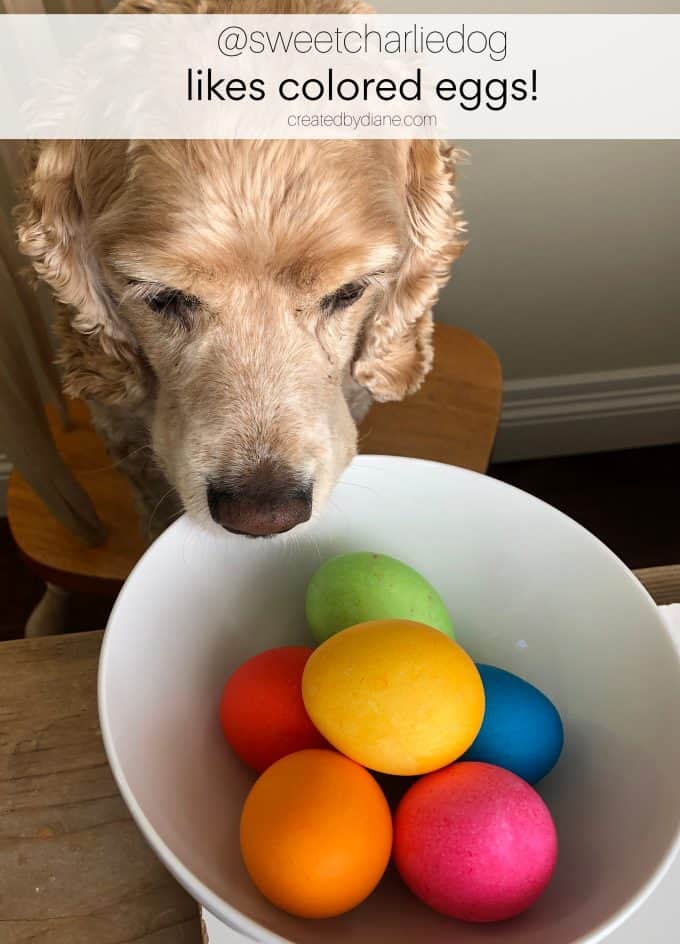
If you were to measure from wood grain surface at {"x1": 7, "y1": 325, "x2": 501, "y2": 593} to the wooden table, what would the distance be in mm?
494

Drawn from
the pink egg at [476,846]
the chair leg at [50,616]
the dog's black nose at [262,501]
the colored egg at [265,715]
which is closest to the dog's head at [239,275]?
the dog's black nose at [262,501]

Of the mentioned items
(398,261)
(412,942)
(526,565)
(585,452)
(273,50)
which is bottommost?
(585,452)

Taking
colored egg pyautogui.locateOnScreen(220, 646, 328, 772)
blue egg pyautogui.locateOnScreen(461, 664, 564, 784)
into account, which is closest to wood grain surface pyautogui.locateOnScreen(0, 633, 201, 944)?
colored egg pyautogui.locateOnScreen(220, 646, 328, 772)

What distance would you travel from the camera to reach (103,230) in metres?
0.73

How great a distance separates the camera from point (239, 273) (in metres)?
0.69

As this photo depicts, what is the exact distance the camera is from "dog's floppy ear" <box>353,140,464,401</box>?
0.82m

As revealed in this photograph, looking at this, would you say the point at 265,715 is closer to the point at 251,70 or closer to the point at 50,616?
the point at 251,70

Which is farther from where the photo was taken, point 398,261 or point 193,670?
point 398,261

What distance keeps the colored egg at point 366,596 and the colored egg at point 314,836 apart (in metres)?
0.12

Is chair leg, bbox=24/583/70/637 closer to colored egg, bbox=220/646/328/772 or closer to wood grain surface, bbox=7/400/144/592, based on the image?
wood grain surface, bbox=7/400/144/592

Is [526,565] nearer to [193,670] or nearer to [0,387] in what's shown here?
[193,670]

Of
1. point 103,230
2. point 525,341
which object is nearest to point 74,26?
point 103,230

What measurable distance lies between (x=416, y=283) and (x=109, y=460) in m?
0.58

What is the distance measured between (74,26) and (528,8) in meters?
0.56
